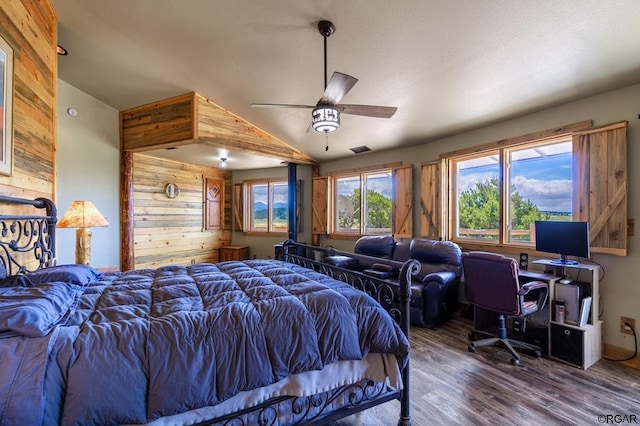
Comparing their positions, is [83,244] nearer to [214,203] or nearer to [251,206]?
[214,203]

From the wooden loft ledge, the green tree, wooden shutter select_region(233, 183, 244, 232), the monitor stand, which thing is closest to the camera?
the monitor stand

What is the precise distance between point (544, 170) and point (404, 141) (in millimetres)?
1979

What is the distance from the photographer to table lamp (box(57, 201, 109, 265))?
317cm

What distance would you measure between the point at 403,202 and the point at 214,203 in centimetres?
441

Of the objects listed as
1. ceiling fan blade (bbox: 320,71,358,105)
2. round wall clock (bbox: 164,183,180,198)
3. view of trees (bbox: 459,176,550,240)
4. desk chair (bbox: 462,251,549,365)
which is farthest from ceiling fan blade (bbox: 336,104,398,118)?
round wall clock (bbox: 164,183,180,198)

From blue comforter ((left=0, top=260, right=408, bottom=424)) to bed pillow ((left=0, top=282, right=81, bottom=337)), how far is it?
0.04 ft

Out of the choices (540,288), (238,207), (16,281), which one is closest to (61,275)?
(16,281)

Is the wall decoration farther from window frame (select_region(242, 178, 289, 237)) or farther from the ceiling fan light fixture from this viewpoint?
window frame (select_region(242, 178, 289, 237))

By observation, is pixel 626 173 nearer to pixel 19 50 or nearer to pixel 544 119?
pixel 544 119

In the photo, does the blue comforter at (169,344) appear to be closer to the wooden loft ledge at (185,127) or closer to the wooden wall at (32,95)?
the wooden wall at (32,95)

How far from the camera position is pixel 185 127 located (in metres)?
4.06

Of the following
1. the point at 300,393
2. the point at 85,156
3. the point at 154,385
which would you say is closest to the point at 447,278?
the point at 300,393

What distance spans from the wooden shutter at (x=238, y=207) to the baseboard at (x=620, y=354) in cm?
653

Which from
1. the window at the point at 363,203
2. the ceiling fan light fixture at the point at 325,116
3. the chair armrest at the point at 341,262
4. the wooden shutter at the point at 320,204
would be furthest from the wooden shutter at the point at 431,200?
the ceiling fan light fixture at the point at 325,116
